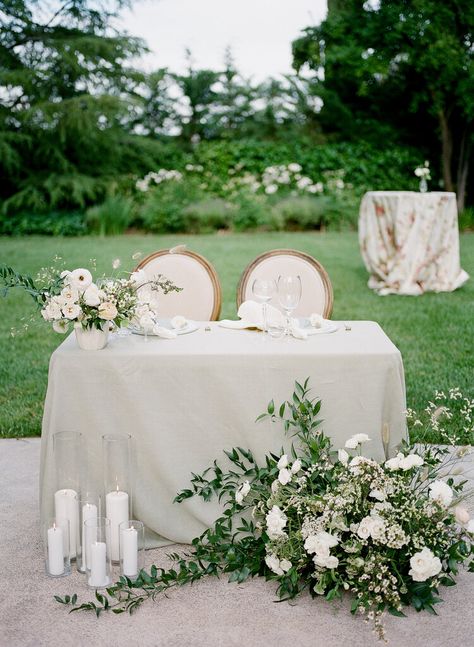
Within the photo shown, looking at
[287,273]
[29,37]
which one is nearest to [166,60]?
[29,37]

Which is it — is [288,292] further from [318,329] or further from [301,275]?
[301,275]

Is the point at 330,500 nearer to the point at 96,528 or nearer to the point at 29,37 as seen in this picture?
the point at 96,528

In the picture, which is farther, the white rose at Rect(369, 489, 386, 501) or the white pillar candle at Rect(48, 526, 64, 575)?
the white pillar candle at Rect(48, 526, 64, 575)

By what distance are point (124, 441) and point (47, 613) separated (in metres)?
0.63

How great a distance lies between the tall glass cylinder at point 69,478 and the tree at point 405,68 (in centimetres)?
1159

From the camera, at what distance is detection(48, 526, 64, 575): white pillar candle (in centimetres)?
287

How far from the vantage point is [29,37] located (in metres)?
14.7

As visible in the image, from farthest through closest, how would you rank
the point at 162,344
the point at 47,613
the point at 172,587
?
the point at 162,344, the point at 172,587, the point at 47,613

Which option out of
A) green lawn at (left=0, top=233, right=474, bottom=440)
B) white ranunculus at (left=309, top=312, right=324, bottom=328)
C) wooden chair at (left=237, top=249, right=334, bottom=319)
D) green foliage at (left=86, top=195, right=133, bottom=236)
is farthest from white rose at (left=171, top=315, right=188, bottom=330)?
green foliage at (left=86, top=195, right=133, bottom=236)

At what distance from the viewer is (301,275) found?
4188 millimetres

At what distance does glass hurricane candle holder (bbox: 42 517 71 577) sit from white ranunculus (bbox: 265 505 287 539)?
0.76 m

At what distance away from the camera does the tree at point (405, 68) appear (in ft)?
42.6

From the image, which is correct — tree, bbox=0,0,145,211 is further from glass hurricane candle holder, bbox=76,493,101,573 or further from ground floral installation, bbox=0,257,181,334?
glass hurricane candle holder, bbox=76,493,101,573

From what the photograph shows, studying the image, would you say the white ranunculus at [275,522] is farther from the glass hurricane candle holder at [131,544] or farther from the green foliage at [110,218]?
the green foliage at [110,218]
